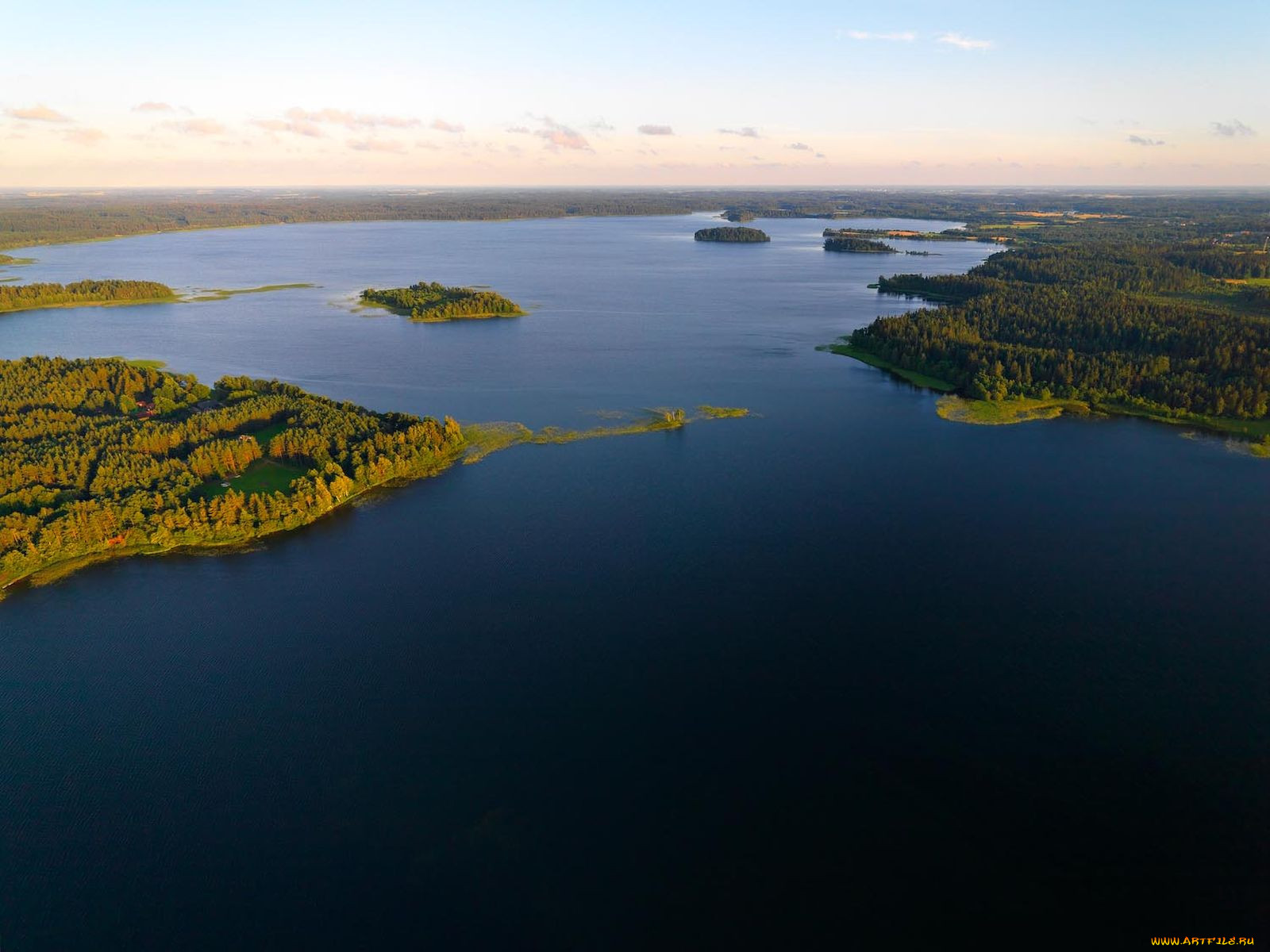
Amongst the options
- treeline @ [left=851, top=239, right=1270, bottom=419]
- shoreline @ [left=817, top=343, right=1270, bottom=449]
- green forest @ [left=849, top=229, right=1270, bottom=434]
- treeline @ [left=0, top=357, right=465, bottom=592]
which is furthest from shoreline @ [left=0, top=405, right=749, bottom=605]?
green forest @ [left=849, top=229, right=1270, bottom=434]

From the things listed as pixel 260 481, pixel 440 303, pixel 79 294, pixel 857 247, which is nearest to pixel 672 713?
pixel 260 481

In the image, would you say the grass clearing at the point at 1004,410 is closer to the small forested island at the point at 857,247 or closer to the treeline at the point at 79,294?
the small forested island at the point at 857,247

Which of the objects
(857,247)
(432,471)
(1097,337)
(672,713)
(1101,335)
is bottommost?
(672,713)

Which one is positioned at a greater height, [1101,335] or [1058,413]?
[1101,335]

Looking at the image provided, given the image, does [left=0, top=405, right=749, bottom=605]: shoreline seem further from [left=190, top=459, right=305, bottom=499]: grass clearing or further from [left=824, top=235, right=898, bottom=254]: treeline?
[left=824, top=235, right=898, bottom=254]: treeline

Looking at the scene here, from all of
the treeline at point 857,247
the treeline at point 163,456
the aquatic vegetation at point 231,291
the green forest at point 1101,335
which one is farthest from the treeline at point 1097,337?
the aquatic vegetation at point 231,291

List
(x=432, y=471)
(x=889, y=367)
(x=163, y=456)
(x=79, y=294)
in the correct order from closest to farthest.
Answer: (x=163, y=456), (x=432, y=471), (x=889, y=367), (x=79, y=294)

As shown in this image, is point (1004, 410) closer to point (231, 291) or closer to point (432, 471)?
point (432, 471)
